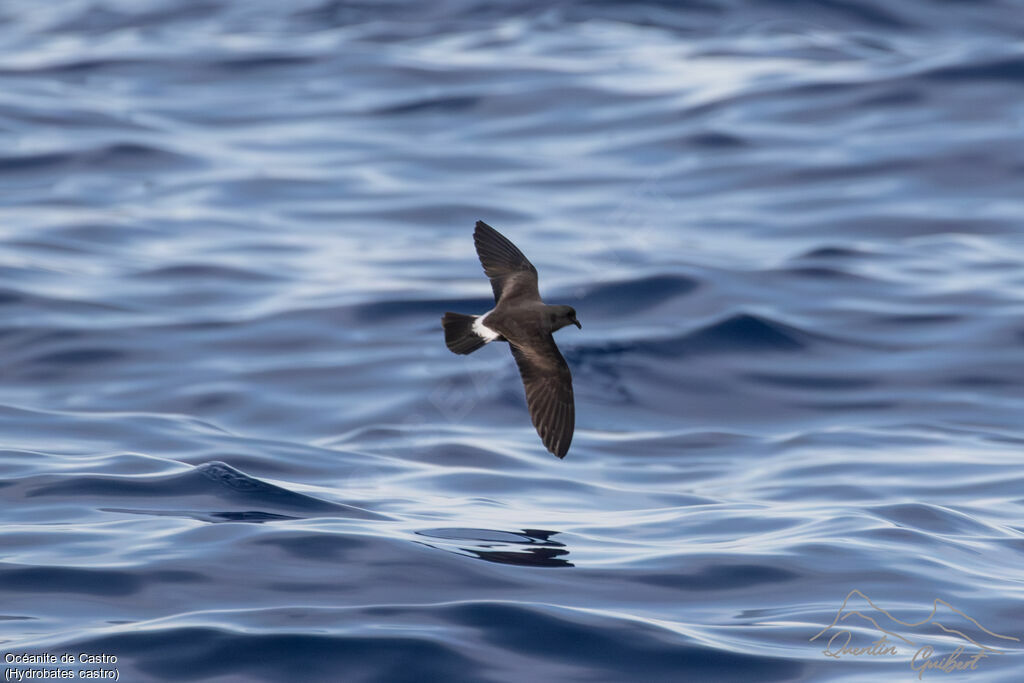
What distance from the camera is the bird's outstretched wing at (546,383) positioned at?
601 centimetres

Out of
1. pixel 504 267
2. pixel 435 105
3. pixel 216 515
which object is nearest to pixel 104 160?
pixel 435 105

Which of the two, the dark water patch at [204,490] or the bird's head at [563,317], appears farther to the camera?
the dark water patch at [204,490]

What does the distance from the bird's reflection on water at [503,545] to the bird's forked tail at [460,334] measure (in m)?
0.97

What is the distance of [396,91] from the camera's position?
19.2 m

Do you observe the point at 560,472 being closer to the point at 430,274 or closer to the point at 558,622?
the point at 558,622

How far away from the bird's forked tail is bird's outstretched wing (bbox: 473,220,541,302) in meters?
0.57

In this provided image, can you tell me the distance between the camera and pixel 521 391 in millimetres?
9703

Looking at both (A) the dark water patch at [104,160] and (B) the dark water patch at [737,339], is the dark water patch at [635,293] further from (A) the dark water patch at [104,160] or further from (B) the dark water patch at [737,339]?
(A) the dark water patch at [104,160]

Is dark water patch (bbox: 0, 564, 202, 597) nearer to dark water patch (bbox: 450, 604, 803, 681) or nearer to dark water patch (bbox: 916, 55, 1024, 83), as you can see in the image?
dark water patch (bbox: 450, 604, 803, 681)

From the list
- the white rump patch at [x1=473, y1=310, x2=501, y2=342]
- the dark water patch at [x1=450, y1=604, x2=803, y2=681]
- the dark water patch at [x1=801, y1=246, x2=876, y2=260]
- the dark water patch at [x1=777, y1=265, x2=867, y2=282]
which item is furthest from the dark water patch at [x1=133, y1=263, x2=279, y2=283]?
the dark water patch at [x1=450, y1=604, x2=803, y2=681]

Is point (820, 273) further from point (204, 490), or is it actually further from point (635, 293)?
point (204, 490)

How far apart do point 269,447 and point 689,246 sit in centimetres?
551

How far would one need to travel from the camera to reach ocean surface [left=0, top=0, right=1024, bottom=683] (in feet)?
17.7

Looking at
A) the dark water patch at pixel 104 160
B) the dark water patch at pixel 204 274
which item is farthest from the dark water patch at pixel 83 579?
the dark water patch at pixel 104 160
